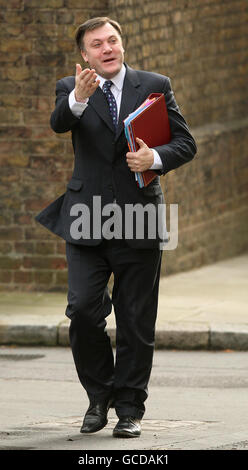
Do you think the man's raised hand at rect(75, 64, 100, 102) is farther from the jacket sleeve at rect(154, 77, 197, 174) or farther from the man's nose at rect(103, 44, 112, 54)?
the jacket sleeve at rect(154, 77, 197, 174)

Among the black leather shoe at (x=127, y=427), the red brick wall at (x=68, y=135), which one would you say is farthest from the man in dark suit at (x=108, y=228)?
the red brick wall at (x=68, y=135)

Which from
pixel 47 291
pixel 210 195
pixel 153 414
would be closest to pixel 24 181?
pixel 47 291

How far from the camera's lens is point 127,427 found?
6.48 metres

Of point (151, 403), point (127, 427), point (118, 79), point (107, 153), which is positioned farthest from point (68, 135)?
point (127, 427)

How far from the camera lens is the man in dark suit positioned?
6484mm

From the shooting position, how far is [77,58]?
1192 centimetres

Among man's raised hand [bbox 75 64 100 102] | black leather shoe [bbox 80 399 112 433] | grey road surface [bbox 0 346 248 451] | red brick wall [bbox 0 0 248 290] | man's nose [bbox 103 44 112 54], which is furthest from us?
red brick wall [bbox 0 0 248 290]

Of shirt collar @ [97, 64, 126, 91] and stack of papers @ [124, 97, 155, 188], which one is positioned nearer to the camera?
stack of papers @ [124, 97, 155, 188]

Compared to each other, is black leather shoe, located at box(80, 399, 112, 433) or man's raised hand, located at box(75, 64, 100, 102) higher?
man's raised hand, located at box(75, 64, 100, 102)

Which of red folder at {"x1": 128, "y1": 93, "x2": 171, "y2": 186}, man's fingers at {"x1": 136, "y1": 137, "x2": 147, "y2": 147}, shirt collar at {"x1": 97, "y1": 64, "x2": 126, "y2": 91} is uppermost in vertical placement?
shirt collar at {"x1": 97, "y1": 64, "x2": 126, "y2": 91}

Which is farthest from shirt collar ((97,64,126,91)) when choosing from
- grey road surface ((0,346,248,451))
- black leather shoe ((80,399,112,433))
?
grey road surface ((0,346,248,451))

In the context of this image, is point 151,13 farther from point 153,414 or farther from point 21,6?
point 153,414

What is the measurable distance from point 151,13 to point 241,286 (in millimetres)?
2868

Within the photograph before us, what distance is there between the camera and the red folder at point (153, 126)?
6395mm
